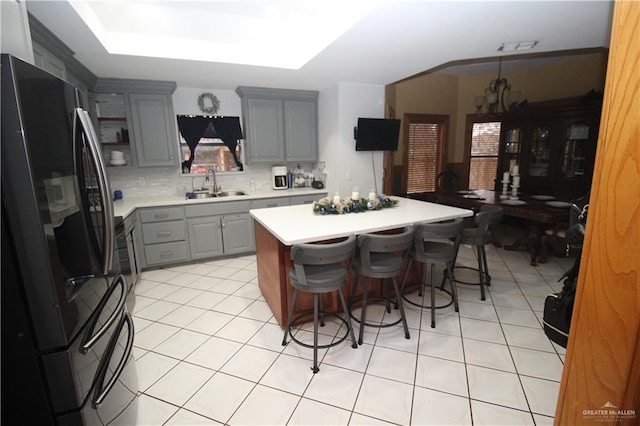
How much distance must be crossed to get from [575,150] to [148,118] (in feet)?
19.8

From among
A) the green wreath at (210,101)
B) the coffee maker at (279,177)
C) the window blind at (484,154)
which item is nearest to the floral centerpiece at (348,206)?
the coffee maker at (279,177)

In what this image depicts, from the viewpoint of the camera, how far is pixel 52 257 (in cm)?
101

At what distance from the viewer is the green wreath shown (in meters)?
4.29

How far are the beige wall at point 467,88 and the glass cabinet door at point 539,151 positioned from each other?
0.63 m

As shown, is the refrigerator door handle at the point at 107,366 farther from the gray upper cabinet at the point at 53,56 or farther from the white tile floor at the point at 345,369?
the gray upper cabinet at the point at 53,56

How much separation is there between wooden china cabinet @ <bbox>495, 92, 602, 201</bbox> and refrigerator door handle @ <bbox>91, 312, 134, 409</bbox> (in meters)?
5.57

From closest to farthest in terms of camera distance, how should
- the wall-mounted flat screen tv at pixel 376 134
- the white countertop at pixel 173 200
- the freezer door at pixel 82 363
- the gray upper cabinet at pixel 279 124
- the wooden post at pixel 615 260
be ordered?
the wooden post at pixel 615 260
the freezer door at pixel 82 363
the white countertop at pixel 173 200
the wall-mounted flat screen tv at pixel 376 134
the gray upper cabinet at pixel 279 124

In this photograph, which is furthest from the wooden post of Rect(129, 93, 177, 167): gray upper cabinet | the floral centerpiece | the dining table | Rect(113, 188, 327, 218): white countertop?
Rect(129, 93, 177, 167): gray upper cabinet

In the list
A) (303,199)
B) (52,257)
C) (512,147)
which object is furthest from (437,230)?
(512,147)

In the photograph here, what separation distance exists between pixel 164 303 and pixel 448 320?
268 centimetres

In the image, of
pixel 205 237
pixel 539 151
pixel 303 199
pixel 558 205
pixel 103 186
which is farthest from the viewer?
pixel 539 151

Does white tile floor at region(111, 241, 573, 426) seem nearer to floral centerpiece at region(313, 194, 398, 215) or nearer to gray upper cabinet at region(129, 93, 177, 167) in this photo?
floral centerpiece at region(313, 194, 398, 215)

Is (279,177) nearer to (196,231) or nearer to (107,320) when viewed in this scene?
(196,231)

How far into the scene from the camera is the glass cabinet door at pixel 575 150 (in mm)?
4363
